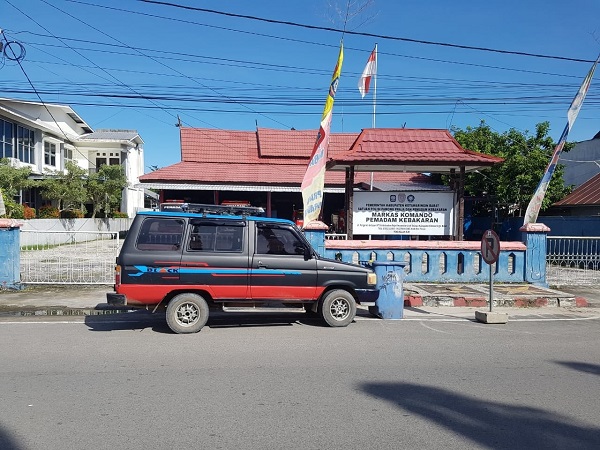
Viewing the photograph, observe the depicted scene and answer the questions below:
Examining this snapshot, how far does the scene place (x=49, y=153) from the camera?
36.6m

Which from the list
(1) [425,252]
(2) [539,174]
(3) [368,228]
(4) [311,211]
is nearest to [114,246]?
(4) [311,211]

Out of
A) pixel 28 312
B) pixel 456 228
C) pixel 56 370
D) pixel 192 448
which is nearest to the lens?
pixel 192 448

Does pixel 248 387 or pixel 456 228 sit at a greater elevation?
pixel 456 228

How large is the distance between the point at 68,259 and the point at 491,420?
10776 millimetres

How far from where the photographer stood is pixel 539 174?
20.6 m

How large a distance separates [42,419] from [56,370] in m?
1.60

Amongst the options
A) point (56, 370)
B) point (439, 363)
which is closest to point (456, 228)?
point (439, 363)

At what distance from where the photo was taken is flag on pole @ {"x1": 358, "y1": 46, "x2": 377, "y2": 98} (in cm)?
1538

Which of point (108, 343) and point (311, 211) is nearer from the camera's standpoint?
point (108, 343)

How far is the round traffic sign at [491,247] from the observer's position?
368 inches

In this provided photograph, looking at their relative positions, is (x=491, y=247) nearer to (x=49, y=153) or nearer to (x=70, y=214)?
(x=70, y=214)

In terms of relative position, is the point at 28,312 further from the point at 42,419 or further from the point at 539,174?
the point at 539,174

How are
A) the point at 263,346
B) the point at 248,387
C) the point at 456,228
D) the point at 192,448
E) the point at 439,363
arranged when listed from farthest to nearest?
the point at 456,228 < the point at 263,346 < the point at 439,363 < the point at 248,387 < the point at 192,448

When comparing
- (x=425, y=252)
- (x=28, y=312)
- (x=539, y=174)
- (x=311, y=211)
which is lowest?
(x=28, y=312)
